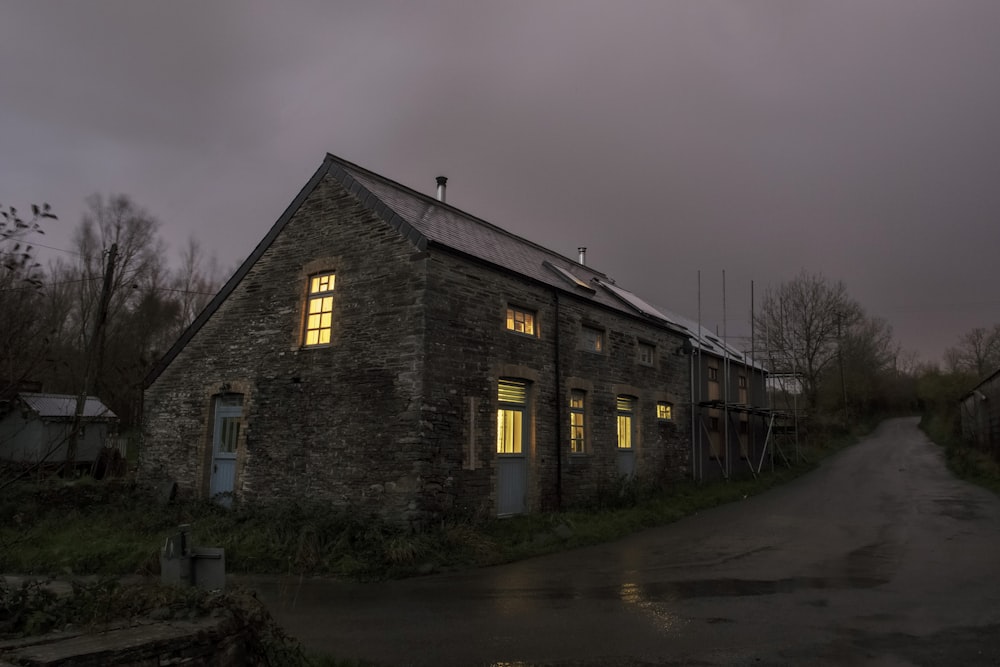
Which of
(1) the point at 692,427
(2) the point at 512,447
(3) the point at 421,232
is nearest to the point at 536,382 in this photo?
(2) the point at 512,447

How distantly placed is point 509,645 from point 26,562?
A: 8.93 m

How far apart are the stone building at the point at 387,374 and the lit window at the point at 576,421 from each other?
48mm

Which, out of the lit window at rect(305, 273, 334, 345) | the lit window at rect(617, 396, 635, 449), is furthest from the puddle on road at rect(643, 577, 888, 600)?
the lit window at rect(617, 396, 635, 449)

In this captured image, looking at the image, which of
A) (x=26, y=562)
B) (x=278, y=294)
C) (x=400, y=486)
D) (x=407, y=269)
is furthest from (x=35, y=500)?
(x=407, y=269)

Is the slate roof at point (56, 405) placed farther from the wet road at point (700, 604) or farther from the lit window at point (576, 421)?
the wet road at point (700, 604)

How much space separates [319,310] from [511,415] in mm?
4681

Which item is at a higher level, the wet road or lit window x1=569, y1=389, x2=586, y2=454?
lit window x1=569, y1=389, x2=586, y2=454

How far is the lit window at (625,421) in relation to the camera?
1794 centimetres

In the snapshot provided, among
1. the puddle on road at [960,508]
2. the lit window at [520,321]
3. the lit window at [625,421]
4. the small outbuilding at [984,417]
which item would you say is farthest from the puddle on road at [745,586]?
the small outbuilding at [984,417]

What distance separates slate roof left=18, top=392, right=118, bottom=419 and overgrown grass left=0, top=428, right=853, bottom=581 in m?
10.1

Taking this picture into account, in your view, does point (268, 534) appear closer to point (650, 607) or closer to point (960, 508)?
point (650, 607)

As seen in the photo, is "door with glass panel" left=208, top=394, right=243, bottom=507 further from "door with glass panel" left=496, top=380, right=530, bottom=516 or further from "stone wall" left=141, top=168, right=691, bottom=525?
"door with glass panel" left=496, top=380, right=530, bottom=516

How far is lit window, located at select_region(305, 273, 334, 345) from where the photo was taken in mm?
13477

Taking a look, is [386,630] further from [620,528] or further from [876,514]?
[876,514]
